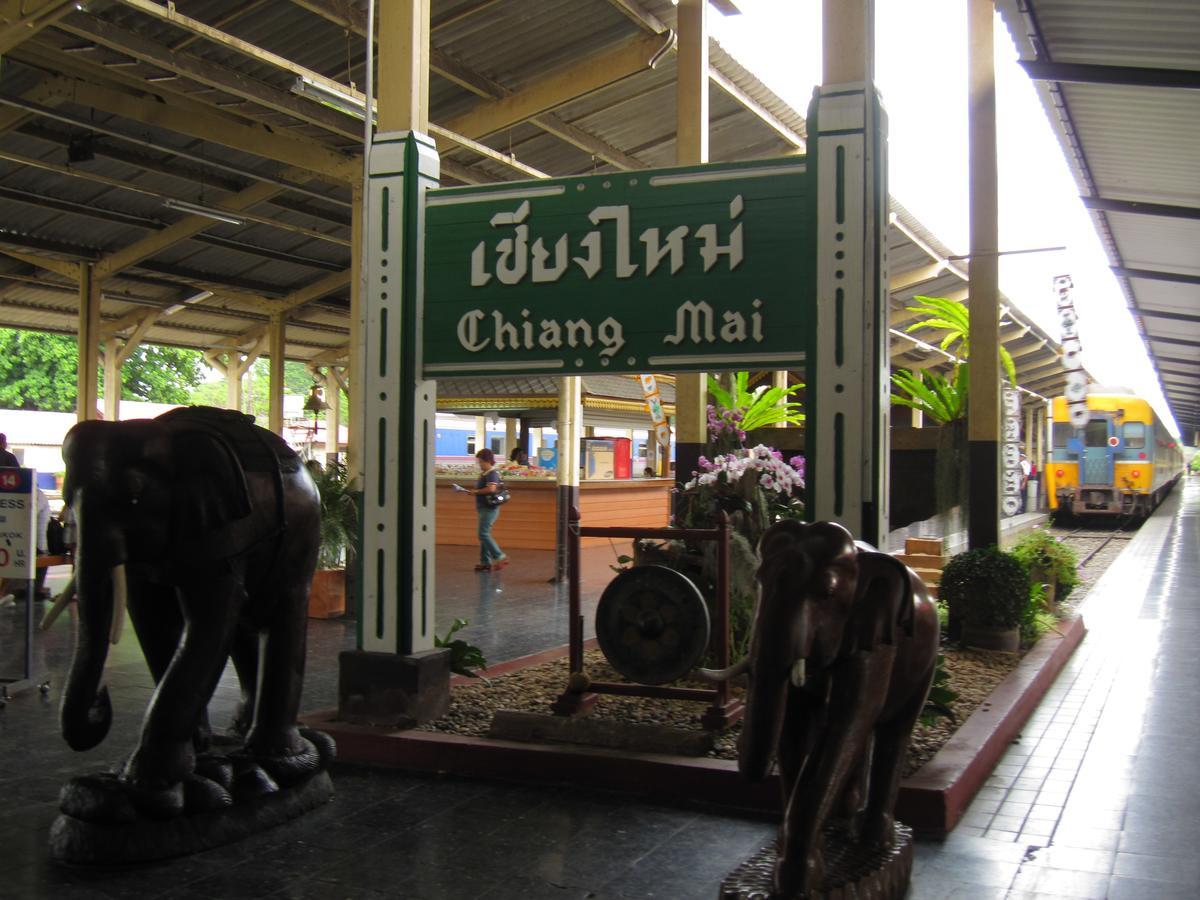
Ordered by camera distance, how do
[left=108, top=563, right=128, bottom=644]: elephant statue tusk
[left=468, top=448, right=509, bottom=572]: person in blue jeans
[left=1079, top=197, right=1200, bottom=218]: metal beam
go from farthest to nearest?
[left=468, top=448, right=509, bottom=572]: person in blue jeans, [left=1079, top=197, right=1200, bottom=218]: metal beam, [left=108, top=563, right=128, bottom=644]: elephant statue tusk

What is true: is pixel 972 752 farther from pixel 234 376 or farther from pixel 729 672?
pixel 234 376

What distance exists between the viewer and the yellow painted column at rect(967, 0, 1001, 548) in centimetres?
817

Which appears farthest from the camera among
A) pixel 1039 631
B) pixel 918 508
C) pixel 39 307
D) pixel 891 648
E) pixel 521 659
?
pixel 39 307

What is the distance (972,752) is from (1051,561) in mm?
5309

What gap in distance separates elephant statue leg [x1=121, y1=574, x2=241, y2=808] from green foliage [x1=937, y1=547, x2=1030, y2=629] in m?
5.63

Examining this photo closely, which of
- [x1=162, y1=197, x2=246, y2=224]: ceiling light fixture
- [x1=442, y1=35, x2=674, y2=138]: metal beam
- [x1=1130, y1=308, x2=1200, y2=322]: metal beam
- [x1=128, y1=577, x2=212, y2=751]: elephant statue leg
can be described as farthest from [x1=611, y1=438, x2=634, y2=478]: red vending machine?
[x1=128, y1=577, x2=212, y2=751]: elephant statue leg

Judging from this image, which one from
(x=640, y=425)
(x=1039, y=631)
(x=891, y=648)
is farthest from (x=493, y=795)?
(x=640, y=425)

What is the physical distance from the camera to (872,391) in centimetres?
463

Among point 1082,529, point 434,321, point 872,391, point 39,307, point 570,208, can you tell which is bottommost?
point 1082,529

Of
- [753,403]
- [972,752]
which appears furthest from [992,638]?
[972,752]

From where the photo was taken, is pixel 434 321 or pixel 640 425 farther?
pixel 640 425

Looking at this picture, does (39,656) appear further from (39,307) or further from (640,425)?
(640,425)

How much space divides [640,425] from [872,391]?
16565mm

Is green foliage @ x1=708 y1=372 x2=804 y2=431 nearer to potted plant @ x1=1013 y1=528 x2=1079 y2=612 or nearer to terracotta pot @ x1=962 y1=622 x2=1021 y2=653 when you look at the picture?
terracotta pot @ x1=962 y1=622 x2=1021 y2=653
